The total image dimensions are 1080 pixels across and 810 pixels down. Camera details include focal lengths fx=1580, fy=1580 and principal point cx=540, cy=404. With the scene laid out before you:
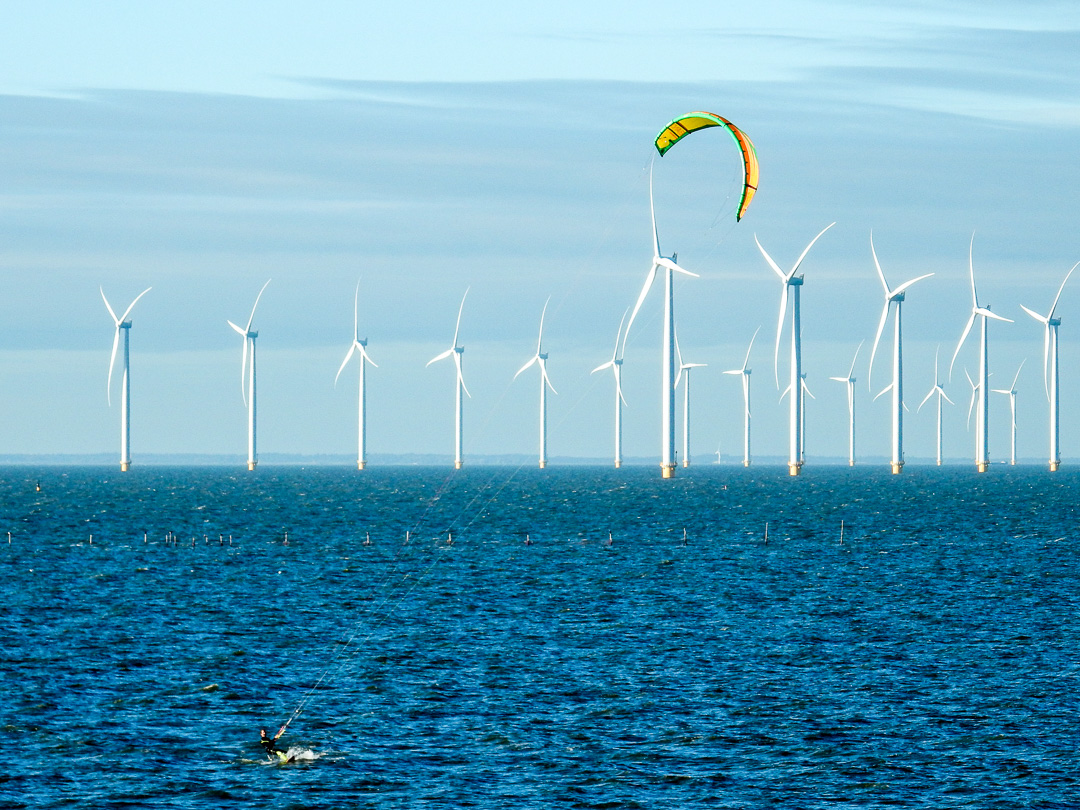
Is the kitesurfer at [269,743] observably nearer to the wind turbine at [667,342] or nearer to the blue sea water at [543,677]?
the blue sea water at [543,677]

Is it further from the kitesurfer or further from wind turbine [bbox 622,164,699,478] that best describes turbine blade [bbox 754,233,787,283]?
the kitesurfer

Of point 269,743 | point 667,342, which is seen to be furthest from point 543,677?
point 667,342

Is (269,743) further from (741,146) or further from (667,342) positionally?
(667,342)

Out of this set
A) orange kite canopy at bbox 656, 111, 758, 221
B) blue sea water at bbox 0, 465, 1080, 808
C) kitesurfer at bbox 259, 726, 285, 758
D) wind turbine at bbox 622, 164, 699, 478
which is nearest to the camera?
blue sea water at bbox 0, 465, 1080, 808

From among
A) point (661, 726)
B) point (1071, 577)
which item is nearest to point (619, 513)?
point (1071, 577)

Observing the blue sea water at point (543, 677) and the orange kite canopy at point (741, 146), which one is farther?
the orange kite canopy at point (741, 146)

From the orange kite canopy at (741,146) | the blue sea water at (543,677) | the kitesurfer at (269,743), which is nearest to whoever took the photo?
the blue sea water at (543,677)

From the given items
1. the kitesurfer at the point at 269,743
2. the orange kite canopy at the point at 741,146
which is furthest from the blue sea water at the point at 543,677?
the orange kite canopy at the point at 741,146

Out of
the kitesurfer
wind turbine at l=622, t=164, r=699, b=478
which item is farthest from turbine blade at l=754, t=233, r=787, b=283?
the kitesurfer
